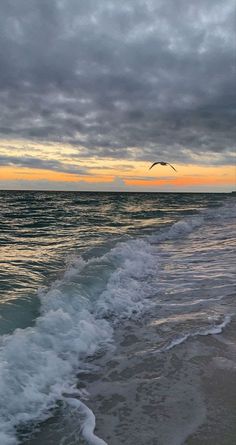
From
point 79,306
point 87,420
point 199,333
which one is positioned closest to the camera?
point 87,420

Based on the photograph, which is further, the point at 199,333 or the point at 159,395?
the point at 199,333

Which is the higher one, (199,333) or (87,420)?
(199,333)

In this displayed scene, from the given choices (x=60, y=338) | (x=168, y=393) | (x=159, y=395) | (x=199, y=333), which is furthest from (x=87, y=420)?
(x=199, y=333)

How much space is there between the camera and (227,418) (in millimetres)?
3615

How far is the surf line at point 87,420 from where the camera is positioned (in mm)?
3428

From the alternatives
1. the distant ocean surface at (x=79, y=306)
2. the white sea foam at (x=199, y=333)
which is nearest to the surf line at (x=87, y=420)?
the distant ocean surface at (x=79, y=306)

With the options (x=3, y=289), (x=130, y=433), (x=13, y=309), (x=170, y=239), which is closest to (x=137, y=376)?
(x=130, y=433)

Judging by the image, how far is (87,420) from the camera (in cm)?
376

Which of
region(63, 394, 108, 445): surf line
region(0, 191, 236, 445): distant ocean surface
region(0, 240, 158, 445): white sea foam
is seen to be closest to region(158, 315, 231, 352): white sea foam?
region(0, 191, 236, 445): distant ocean surface

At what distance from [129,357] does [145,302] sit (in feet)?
8.28

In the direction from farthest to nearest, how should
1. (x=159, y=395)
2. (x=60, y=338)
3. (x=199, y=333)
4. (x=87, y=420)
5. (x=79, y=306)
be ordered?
1. (x=79, y=306)
2. (x=199, y=333)
3. (x=60, y=338)
4. (x=159, y=395)
5. (x=87, y=420)

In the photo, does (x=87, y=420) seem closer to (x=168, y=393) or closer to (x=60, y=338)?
(x=168, y=393)

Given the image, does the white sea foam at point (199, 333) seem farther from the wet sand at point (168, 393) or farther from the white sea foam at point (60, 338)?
the white sea foam at point (60, 338)

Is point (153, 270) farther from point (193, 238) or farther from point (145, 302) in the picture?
point (193, 238)
